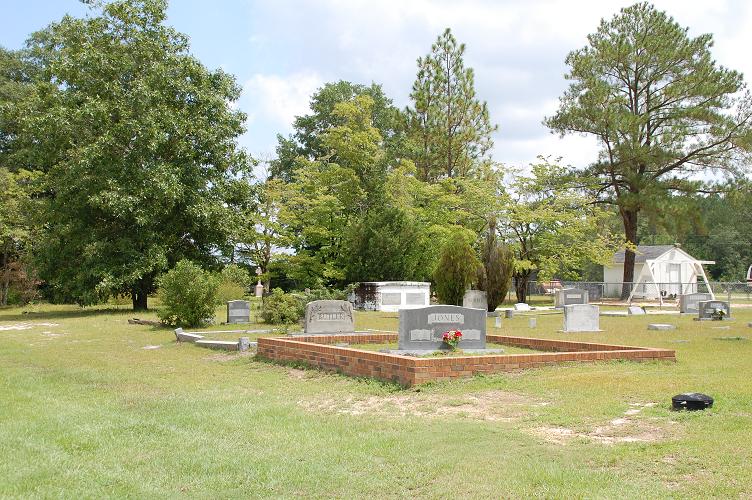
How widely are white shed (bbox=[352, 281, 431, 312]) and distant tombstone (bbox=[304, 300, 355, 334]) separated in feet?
45.8

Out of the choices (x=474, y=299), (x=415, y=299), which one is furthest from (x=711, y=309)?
(x=415, y=299)

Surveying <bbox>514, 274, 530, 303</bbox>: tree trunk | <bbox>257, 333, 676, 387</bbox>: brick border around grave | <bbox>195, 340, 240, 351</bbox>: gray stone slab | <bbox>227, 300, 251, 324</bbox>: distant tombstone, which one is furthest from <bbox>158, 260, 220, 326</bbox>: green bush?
<bbox>514, 274, 530, 303</bbox>: tree trunk

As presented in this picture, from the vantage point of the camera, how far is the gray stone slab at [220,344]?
1552 cm

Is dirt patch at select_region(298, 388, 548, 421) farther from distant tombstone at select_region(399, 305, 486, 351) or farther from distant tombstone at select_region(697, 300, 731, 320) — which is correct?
distant tombstone at select_region(697, 300, 731, 320)

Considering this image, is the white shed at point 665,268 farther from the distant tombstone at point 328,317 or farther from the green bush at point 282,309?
the distant tombstone at point 328,317

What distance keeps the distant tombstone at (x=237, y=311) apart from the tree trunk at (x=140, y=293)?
10.3 metres

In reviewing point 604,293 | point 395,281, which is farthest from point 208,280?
point 604,293

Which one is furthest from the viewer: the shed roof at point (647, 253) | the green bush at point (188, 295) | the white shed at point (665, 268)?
the shed roof at point (647, 253)

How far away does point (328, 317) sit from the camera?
1714cm

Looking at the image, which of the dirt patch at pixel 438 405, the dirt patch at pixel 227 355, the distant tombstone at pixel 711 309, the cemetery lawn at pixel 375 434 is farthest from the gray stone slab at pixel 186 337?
the distant tombstone at pixel 711 309

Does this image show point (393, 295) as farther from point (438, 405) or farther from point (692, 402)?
point (692, 402)

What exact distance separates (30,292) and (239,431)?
40.6m

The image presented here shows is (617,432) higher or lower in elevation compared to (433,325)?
lower

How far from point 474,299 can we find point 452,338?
48.8 ft
